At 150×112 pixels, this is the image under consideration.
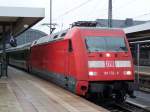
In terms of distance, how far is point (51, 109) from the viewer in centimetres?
1382

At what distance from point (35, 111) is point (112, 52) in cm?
518

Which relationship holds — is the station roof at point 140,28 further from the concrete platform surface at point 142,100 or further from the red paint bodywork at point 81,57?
the concrete platform surface at point 142,100

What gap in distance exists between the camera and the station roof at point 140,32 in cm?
1944

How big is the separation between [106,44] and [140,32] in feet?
9.15

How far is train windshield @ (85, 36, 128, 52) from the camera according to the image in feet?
58.2

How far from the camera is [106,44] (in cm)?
1794

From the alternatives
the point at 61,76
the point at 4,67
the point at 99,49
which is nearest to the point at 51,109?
the point at 99,49

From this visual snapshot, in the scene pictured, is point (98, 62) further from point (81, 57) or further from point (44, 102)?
point (44, 102)

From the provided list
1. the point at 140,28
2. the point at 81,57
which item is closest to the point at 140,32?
the point at 140,28

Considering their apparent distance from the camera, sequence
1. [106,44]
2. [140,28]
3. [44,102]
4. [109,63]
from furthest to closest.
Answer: [140,28], [106,44], [109,63], [44,102]

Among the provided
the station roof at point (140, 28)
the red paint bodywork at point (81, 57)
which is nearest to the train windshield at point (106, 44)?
the red paint bodywork at point (81, 57)

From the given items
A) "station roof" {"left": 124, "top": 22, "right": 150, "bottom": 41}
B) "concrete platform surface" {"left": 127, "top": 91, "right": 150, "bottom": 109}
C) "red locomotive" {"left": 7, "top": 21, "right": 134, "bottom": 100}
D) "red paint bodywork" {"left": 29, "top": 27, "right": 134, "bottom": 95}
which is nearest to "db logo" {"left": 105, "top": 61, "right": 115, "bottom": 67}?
"red locomotive" {"left": 7, "top": 21, "right": 134, "bottom": 100}

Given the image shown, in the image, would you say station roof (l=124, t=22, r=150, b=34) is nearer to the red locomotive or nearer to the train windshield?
the red locomotive

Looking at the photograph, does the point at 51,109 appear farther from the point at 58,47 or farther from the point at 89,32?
the point at 58,47
